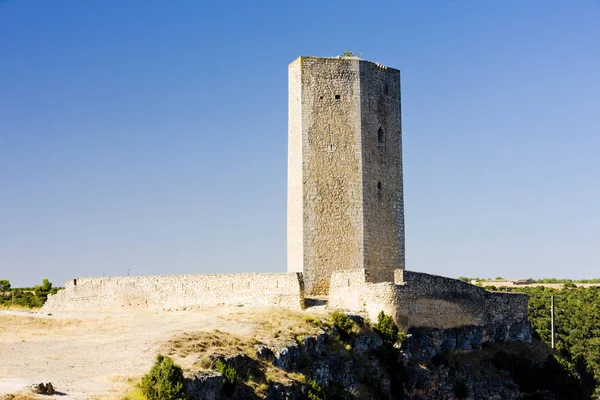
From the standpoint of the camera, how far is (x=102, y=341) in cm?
2042

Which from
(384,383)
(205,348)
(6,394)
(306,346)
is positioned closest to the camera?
(6,394)

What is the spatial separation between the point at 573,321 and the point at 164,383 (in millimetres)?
42584

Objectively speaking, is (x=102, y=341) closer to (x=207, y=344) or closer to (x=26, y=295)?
(x=207, y=344)

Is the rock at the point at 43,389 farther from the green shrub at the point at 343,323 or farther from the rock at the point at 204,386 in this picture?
the green shrub at the point at 343,323

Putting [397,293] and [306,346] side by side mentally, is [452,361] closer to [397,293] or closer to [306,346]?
[397,293]

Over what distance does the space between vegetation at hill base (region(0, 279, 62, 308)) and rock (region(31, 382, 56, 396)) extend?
931 inches

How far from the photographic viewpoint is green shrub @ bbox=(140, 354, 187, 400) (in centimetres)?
1435

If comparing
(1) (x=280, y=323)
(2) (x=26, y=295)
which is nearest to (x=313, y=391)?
(1) (x=280, y=323)

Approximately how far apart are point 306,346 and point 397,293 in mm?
4651

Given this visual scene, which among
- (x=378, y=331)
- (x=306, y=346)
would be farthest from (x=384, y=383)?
(x=306, y=346)

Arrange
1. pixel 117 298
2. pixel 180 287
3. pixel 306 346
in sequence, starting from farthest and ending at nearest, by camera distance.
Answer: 1. pixel 117 298
2. pixel 180 287
3. pixel 306 346

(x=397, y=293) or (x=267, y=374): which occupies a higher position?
(x=397, y=293)

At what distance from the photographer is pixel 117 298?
30906mm

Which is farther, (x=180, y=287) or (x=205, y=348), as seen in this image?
(x=180, y=287)
